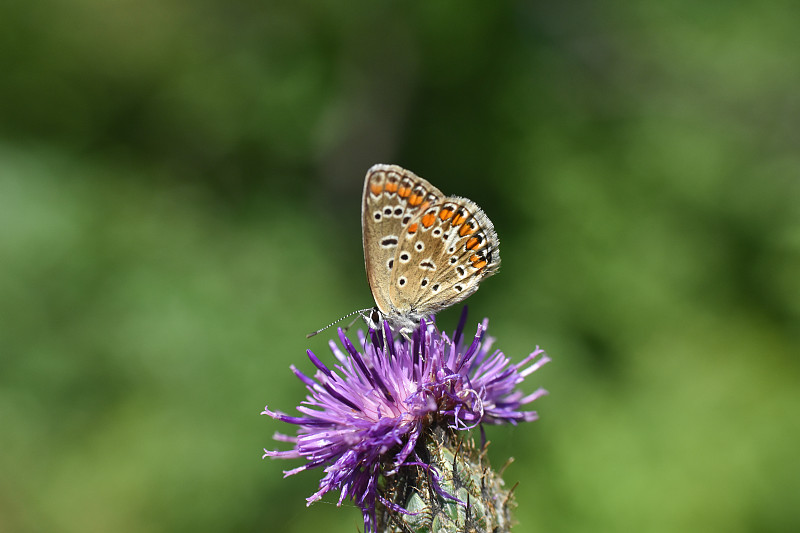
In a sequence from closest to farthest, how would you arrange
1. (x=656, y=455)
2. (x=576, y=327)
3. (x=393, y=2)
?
(x=656, y=455), (x=576, y=327), (x=393, y=2)

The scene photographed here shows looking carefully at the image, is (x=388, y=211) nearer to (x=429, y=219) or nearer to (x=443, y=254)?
(x=429, y=219)

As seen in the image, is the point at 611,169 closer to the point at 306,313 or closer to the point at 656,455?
the point at 656,455

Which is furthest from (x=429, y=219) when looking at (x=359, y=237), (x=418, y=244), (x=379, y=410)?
(x=359, y=237)

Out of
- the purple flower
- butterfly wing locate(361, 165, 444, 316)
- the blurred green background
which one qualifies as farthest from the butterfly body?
the blurred green background

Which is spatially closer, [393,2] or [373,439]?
[373,439]

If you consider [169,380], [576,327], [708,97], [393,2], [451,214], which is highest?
[393,2]

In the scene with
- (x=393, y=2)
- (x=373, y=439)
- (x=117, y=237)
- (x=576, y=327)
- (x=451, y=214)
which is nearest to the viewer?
(x=373, y=439)

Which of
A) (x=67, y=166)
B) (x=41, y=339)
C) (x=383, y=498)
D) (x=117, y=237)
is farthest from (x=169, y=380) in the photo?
(x=383, y=498)
